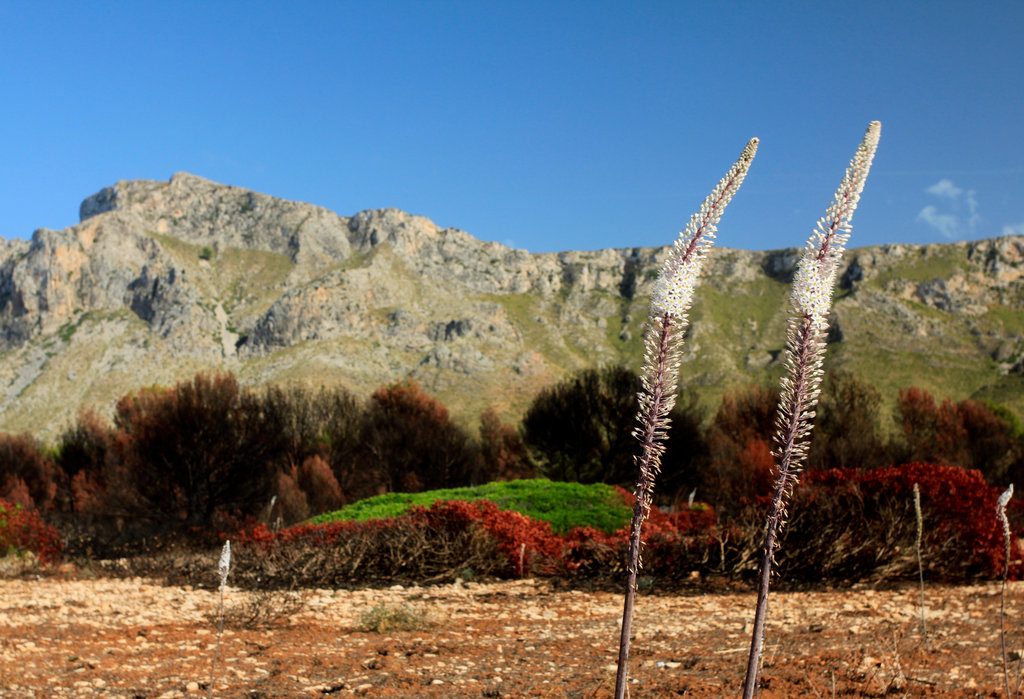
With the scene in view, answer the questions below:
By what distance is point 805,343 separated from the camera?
257 centimetres

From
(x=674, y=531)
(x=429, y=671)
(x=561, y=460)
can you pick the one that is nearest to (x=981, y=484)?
(x=674, y=531)

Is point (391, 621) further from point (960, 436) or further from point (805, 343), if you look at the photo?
point (960, 436)

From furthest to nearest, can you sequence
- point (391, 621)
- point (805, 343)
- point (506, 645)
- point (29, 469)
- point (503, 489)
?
1. point (29, 469)
2. point (503, 489)
3. point (391, 621)
4. point (506, 645)
5. point (805, 343)

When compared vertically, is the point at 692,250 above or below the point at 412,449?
above

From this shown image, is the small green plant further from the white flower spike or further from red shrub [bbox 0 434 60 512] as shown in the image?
red shrub [bbox 0 434 60 512]

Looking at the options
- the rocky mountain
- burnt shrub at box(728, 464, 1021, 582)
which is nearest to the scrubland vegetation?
burnt shrub at box(728, 464, 1021, 582)

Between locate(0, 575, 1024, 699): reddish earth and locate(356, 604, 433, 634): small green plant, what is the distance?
0.08 meters

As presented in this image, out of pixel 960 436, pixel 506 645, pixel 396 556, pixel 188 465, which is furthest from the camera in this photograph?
pixel 960 436

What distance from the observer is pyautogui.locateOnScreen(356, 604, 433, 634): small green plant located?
23.4 ft

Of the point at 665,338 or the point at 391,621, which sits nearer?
the point at 665,338

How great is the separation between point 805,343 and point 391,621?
19.3ft

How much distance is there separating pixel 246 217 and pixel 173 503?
5809 inches

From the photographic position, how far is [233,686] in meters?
5.21

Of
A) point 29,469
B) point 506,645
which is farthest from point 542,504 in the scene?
point 29,469
